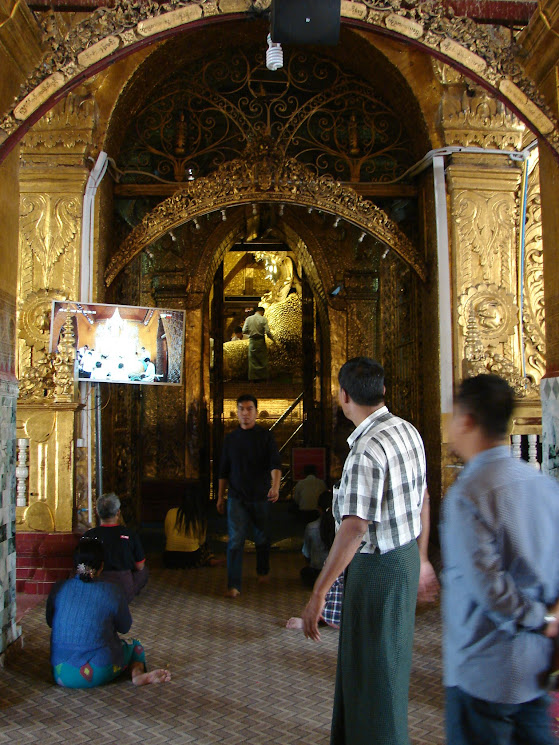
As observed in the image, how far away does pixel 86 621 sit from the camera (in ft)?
11.4

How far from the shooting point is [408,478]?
242cm

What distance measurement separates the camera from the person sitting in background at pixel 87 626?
11.4 feet

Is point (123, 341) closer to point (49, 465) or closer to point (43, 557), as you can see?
point (49, 465)

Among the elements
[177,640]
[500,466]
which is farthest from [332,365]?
[500,466]

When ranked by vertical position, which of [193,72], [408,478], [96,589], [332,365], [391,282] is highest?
[193,72]

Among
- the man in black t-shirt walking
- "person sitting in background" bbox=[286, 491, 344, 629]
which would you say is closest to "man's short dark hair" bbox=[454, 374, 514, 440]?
"person sitting in background" bbox=[286, 491, 344, 629]

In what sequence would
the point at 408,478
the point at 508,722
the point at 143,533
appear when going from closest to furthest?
the point at 508,722, the point at 408,478, the point at 143,533

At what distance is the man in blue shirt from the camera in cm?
159

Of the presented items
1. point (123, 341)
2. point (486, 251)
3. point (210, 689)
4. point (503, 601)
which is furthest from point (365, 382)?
point (486, 251)

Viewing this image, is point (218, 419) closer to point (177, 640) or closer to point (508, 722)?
point (177, 640)

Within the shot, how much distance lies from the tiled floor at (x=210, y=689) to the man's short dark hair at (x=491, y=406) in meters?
1.93

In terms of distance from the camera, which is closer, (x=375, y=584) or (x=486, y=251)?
(x=375, y=584)

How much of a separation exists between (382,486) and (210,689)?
2027 millimetres

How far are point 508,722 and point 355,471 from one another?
36.1 inches
